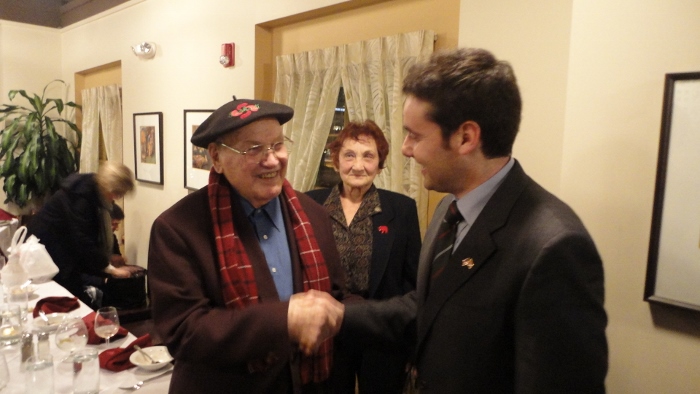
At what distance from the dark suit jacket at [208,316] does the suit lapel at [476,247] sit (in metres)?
0.38

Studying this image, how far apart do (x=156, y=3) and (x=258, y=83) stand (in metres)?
1.89

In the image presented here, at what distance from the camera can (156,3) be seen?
4.69 meters

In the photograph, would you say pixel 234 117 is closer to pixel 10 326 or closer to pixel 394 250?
pixel 394 250

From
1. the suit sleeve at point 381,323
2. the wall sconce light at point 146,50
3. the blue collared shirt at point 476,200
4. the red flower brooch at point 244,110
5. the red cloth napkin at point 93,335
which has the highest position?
the wall sconce light at point 146,50

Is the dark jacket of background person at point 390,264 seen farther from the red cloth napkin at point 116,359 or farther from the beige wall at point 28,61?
the beige wall at point 28,61

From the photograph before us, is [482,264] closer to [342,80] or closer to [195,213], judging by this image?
[195,213]

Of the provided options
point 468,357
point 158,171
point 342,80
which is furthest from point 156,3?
point 468,357

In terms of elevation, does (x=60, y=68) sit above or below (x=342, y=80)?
above

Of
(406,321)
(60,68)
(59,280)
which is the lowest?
(59,280)

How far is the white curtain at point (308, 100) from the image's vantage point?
3164mm

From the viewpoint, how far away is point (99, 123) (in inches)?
234

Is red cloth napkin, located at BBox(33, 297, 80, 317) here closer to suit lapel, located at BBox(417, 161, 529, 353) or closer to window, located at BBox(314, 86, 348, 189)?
window, located at BBox(314, 86, 348, 189)

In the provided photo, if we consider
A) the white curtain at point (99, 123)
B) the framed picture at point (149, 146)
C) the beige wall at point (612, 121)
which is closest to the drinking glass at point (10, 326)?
the beige wall at point (612, 121)

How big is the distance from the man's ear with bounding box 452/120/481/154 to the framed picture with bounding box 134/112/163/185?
4227mm
